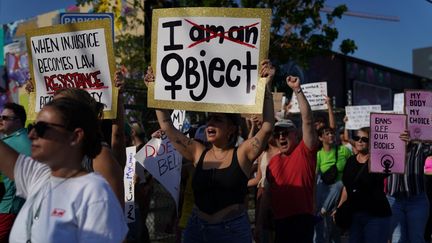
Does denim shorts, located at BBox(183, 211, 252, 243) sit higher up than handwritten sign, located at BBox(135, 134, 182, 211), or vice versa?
handwritten sign, located at BBox(135, 134, 182, 211)

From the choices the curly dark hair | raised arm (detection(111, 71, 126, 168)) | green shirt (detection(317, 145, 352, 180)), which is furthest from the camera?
green shirt (detection(317, 145, 352, 180))

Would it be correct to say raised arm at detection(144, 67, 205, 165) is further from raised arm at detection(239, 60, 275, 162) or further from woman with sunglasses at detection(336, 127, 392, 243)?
woman with sunglasses at detection(336, 127, 392, 243)

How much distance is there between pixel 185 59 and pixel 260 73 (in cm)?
63

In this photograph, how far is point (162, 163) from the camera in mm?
6137

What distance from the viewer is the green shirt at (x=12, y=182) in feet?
15.2

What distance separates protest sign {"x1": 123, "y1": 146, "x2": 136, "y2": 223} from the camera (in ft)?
19.2

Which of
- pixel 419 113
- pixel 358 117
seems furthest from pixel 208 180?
pixel 358 117

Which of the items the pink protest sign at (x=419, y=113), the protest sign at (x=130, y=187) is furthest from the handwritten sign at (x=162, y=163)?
the pink protest sign at (x=419, y=113)

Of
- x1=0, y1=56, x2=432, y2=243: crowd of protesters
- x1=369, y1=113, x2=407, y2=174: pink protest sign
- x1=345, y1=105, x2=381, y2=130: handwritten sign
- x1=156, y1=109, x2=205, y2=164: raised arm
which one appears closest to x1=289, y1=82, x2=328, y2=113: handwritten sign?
x1=345, y1=105, x2=381, y2=130: handwritten sign

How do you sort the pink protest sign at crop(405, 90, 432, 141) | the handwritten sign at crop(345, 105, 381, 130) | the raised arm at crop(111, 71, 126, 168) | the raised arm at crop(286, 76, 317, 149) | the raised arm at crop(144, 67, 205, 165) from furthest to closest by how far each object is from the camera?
the handwritten sign at crop(345, 105, 381, 130), the pink protest sign at crop(405, 90, 432, 141), the raised arm at crop(286, 76, 317, 149), the raised arm at crop(144, 67, 205, 165), the raised arm at crop(111, 71, 126, 168)

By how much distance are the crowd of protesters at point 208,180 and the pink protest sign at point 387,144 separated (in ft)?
0.35

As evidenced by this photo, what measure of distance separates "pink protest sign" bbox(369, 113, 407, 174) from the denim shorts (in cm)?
263

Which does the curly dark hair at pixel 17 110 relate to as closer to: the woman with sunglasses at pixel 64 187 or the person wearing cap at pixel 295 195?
the person wearing cap at pixel 295 195

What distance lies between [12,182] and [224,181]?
166 cm
